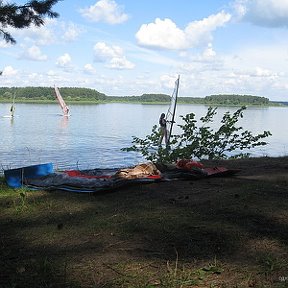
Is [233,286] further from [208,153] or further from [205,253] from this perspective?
[208,153]

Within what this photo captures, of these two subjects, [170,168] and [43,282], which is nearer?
[43,282]

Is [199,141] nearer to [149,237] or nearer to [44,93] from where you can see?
[149,237]

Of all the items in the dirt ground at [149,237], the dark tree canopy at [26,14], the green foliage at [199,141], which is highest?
the dark tree canopy at [26,14]

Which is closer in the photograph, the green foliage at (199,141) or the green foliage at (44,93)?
the green foliage at (199,141)

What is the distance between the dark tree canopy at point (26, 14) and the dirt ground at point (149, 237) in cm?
430

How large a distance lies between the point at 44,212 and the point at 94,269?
2024 millimetres

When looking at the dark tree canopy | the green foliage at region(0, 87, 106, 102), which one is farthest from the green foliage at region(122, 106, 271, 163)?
the green foliage at region(0, 87, 106, 102)

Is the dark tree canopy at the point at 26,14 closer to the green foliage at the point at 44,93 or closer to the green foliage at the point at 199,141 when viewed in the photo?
the green foliage at the point at 199,141

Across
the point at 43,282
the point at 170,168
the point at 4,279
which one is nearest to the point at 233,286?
the point at 43,282

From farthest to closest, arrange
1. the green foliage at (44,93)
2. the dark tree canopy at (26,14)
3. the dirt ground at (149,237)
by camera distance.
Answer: the green foliage at (44,93)
the dark tree canopy at (26,14)
the dirt ground at (149,237)

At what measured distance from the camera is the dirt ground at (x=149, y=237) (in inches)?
128

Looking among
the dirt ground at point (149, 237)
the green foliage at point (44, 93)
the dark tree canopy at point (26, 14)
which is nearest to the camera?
the dirt ground at point (149, 237)

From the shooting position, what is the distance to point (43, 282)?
321 centimetres

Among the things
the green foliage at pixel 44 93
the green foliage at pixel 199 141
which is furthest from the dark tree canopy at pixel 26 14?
the green foliage at pixel 44 93
